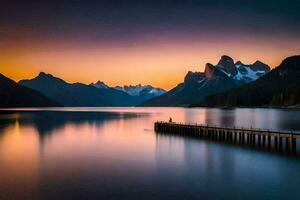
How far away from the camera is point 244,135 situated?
253 ft

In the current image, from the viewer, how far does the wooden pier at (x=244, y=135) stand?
59.0m

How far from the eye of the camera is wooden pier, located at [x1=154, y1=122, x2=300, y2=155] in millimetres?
59031

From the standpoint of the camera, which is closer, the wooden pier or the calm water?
the calm water

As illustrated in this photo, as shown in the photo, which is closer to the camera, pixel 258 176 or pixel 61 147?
pixel 258 176

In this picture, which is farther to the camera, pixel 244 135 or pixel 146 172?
pixel 244 135

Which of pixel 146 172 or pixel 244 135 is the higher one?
pixel 244 135

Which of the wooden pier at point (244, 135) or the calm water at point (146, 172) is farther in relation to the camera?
the wooden pier at point (244, 135)

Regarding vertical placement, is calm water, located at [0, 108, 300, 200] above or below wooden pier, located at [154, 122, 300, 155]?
below

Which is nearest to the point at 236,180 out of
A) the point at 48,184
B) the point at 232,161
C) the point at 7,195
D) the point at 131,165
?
the point at 232,161

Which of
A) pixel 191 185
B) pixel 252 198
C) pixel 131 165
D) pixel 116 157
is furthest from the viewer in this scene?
pixel 116 157

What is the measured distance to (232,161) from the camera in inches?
2037

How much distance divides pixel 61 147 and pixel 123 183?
34.7m

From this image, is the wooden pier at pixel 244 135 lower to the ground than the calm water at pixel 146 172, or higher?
higher

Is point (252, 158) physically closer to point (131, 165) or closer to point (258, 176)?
point (258, 176)
